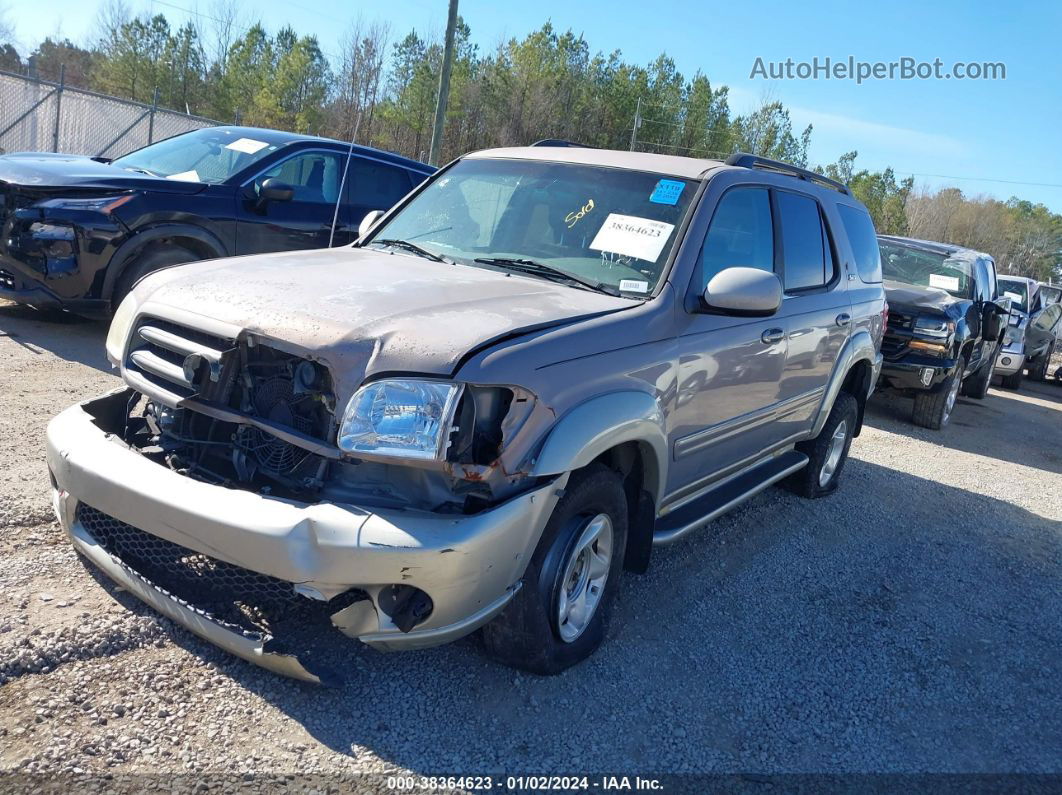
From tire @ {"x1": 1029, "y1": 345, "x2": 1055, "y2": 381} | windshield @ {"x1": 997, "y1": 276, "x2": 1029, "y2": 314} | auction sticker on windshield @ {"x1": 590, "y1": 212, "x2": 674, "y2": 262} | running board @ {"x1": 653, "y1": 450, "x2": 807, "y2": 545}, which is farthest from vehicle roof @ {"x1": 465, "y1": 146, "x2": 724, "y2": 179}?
tire @ {"x1": 1029, "y1": 345, "x2": 1055, "y2": 381}

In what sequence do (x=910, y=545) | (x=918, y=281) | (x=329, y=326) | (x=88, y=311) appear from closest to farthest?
(x=329, y=326), (x=910, y=545), (x=88, y=311), (x=918, y=281)

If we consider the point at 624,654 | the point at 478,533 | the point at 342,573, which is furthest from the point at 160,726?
the point at 624,654

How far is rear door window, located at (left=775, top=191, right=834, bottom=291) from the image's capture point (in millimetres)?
4660

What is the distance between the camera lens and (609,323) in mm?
3154

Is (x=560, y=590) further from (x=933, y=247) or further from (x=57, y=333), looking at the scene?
(x=933, y=247)

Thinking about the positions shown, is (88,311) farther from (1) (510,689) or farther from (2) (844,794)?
(2) (844,794)

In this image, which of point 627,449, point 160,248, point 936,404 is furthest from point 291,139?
point 936,404

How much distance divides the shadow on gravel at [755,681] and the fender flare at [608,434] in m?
0.79

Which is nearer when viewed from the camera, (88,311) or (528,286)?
(528,286)

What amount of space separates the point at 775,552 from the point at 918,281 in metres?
6.83

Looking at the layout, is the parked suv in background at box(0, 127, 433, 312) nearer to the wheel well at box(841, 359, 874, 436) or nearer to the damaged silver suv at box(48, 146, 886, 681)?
the damaged silver suv at box(48, 146, 886, 681)

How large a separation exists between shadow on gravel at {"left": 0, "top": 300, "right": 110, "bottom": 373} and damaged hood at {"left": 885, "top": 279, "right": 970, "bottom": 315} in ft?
25.3

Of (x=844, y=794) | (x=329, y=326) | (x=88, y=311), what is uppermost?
(x=329, y=326)

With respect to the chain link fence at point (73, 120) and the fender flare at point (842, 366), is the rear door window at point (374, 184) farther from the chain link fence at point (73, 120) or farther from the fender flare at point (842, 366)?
the chain link fence at point (73, 120)
